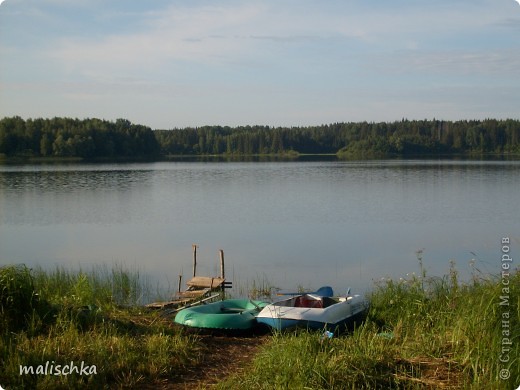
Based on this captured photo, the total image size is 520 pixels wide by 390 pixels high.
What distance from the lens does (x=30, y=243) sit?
69.2 ft

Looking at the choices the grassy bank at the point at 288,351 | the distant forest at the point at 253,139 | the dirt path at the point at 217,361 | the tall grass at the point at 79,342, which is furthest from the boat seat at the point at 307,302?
the distant forest at the point at 253,139

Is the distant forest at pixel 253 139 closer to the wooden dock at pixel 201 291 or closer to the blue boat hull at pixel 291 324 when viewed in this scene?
the wooden dock at pixel 201 291

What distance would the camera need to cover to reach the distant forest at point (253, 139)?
3388 inches

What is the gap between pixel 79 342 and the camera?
6668 mm

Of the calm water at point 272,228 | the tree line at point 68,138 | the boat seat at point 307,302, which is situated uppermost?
the tree line at point 68,138

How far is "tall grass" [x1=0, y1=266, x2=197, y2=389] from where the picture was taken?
604 cm

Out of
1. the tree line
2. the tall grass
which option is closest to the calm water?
the tall grass

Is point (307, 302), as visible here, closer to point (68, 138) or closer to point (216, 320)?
point (216, 320)

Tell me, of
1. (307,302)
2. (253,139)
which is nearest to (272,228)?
(307,302)

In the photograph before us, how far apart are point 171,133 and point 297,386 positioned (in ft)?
461

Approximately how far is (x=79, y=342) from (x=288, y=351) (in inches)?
88.8

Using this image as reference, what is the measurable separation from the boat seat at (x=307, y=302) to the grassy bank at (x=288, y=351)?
6.72 feet

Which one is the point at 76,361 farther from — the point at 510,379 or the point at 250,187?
the point at 250,187

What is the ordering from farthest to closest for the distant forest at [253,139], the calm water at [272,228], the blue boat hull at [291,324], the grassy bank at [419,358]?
the distant forest at [253,139] → the calm water at [272,228] → the blue boat hull at [291,324] → the grassy bank at [419,358]
